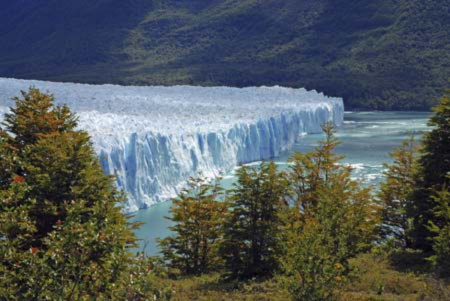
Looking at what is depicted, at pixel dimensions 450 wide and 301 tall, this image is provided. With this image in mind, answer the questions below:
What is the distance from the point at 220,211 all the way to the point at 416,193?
4594 mm

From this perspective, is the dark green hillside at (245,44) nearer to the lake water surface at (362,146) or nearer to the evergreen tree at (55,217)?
the lake water surface at (362,146)

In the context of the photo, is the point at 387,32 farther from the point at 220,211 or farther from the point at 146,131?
the point at 220,211

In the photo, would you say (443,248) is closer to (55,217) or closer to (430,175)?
(430,175)

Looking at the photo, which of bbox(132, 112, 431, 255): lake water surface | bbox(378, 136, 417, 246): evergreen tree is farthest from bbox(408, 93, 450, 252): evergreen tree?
bbox(132, 112, 431, 255): lake water surface

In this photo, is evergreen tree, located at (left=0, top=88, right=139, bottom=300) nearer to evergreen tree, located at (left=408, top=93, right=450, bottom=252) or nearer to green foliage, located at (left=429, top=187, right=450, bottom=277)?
green foliage, located at (left=429, top=187, right=450, bottom=277)

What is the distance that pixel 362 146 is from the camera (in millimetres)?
39312

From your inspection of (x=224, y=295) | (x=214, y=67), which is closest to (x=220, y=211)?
(x=224, y=295)

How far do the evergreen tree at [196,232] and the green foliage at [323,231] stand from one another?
6.66ft

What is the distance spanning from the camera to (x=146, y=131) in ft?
79.2

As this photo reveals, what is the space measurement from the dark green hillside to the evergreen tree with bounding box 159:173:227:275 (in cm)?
5600

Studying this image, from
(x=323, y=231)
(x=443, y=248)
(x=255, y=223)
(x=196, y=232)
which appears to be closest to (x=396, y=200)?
(x=255, y=223)

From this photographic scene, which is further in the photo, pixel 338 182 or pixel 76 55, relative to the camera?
pixel 76 55

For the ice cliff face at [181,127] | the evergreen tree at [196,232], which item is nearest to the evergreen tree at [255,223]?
the evergreen tree at [196,232]

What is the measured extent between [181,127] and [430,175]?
15.4 metres
